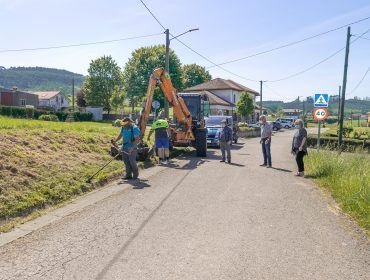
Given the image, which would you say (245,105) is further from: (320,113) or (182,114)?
(320,113)

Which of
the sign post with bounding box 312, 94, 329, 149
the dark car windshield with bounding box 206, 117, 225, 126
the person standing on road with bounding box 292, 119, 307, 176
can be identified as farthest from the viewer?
the dark car windshield with bounding box 206, 117, 225, 126

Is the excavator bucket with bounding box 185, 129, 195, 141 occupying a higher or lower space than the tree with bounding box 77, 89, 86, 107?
lower

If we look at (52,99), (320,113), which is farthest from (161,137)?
(52,99)

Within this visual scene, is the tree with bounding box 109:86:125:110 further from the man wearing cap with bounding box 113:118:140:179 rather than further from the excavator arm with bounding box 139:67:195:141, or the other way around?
the man wearing cap with bounding box 113:118:140:179

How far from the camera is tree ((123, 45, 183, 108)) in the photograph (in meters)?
57.0

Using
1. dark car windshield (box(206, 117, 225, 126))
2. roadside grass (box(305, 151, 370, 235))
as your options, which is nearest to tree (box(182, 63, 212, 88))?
dark car windshield (box(206, 117, 225, 126))

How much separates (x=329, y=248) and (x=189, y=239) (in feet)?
6.71

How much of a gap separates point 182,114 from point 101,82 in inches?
2187

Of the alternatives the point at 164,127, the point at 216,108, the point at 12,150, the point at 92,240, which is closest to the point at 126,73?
the point at 216,108

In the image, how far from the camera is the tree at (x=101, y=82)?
68.5 meters

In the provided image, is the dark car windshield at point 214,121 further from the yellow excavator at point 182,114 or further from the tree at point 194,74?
the tree at point 194,74

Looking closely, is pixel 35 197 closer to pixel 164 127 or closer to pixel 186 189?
pixel 186 189

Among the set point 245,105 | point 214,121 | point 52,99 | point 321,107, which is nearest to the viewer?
point 321,107

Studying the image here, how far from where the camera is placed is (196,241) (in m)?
5.36
